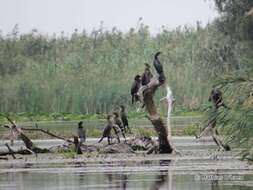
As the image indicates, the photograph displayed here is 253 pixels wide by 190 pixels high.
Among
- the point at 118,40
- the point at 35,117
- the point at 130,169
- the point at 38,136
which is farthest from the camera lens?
the point at 118,40

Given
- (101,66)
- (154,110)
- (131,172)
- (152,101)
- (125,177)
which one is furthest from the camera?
(101,66)

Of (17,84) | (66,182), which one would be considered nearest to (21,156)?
(66,182)

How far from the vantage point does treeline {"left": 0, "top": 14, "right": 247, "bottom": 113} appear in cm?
5481

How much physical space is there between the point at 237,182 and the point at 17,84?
38.8 m

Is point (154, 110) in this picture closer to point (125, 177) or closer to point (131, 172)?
point (131, 172)

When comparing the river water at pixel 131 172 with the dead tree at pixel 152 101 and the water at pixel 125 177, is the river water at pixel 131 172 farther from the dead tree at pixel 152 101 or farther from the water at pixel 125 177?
the dead tree at pixel 152 101

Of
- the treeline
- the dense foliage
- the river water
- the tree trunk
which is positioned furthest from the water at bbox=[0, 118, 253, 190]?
the dense foliage

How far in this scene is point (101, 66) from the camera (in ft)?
206

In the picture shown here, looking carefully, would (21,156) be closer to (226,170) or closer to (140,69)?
(226,170)

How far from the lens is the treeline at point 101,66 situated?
2158 inches

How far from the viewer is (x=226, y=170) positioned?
2280 cm

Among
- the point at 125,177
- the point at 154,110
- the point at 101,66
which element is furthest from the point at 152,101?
the point at 101,66

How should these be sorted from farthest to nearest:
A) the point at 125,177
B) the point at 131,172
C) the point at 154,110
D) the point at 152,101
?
1. the point at 154,110
2. the point at 152,101
3. the point at 131,172
4. the point at 125,177

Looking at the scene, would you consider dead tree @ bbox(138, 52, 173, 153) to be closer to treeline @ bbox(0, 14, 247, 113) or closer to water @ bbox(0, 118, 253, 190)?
water @ bbox(0, 118, 253, 190)
